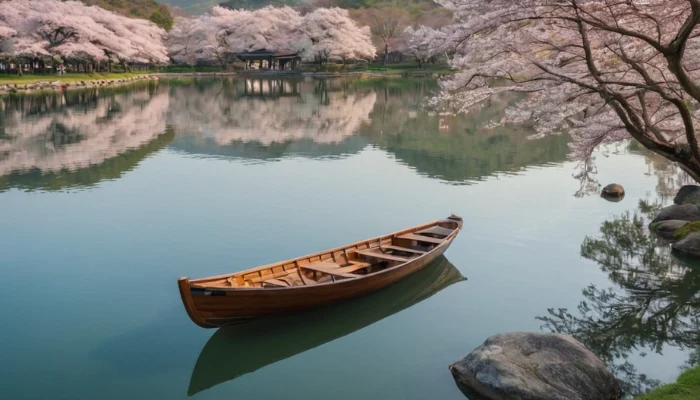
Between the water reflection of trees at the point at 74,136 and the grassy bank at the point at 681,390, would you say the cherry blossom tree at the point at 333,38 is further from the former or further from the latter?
the grassy bank at the point at 681,390

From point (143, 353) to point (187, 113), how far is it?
1177 inches

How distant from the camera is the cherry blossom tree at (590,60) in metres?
7.73

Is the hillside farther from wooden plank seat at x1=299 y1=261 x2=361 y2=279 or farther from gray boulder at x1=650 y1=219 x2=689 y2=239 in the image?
wooden plank seat at x1=299 y1=261 x2=361 y2=279

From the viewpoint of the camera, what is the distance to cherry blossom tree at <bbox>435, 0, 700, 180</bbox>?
7.73 m

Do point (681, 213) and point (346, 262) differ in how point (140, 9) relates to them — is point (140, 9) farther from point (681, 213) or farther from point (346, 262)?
point (346, 262)

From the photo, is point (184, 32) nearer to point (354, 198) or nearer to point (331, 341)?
point (354, 198)

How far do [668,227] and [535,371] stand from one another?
908 centimetres

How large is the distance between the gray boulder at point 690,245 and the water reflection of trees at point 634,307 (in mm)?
232

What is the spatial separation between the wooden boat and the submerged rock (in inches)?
302

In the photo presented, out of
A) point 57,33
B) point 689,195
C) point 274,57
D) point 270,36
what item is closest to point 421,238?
point 689,195

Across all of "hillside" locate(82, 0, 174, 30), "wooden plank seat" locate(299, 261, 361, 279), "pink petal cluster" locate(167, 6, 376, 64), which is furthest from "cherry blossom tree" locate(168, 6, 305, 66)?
"wooden plank seat" locate(299, 261, 361, 279)

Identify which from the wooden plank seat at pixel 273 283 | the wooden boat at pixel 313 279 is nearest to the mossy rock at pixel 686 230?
the wooden boat at pixel 313 279

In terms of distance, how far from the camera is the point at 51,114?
1325 inches

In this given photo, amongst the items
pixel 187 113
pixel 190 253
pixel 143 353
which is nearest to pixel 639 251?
pixel 190 253
